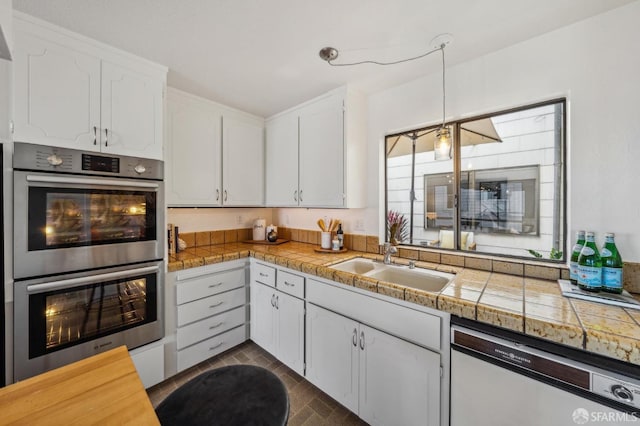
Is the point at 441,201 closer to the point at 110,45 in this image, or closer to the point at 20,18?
the point at 110,45

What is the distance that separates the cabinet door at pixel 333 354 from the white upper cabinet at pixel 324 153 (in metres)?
0.92

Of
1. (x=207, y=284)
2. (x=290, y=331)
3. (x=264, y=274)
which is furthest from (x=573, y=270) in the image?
(x=207, y=284)

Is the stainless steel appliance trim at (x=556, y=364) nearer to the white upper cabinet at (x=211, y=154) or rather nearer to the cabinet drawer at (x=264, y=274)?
the cabinet drawer at (x=264, y=274)

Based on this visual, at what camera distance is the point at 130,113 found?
5.48 ft

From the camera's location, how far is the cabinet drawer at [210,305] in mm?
1984

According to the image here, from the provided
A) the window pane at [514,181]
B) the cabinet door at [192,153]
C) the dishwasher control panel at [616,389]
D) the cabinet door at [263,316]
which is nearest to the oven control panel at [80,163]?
the cabinet door at [192,153]

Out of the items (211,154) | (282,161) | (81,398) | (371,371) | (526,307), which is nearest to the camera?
(81,398)

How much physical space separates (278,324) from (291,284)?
40cm

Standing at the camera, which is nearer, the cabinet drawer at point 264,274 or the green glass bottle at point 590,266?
the green glass bottle at point 590,266

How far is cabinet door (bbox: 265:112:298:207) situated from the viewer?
2.52 metres

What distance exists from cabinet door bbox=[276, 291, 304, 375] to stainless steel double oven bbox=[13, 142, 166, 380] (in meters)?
0.87

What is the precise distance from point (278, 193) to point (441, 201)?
157 centimetres

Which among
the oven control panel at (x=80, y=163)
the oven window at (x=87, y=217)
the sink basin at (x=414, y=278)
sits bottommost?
the sink basin at (x=414, y=278)

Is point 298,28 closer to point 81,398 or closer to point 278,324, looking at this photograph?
point 81,398
